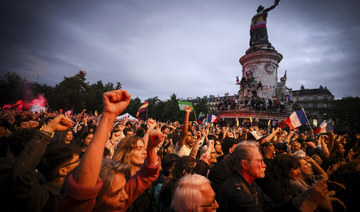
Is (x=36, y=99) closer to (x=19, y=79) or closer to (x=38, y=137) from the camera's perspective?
(x=19, y=79)

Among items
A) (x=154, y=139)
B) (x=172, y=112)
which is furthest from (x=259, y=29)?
(x=154, y=139)

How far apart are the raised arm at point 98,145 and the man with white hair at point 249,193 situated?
5.53ft

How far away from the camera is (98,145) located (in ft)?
4.03

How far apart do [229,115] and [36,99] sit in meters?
49.5

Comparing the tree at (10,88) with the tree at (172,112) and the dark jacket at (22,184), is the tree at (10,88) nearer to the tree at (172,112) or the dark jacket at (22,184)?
the tree at (172,112)

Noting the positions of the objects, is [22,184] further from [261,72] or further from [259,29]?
[259,29]

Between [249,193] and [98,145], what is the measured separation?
2021 mm

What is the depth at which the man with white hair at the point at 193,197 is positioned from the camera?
71.5 inches

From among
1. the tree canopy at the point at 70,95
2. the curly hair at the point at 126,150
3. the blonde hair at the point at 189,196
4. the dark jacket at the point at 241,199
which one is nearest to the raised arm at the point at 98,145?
the blonde hair at the point at 189,196

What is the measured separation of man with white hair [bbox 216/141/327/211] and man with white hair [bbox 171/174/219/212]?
380mm

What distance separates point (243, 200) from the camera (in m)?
2.07

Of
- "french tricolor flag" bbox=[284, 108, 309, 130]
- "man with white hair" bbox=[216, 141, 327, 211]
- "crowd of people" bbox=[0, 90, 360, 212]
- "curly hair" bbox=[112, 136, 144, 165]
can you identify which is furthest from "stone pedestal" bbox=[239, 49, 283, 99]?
"curly hair" bbox=[112, 136, 144, 165]

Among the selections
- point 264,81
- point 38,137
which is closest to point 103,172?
point 38,137

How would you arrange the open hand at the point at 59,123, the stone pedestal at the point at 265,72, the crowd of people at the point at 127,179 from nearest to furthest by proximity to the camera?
the crowd of people at the point at 127,179
the open hand at the point at 59,123
the stone pedestal at the point at 265,72
